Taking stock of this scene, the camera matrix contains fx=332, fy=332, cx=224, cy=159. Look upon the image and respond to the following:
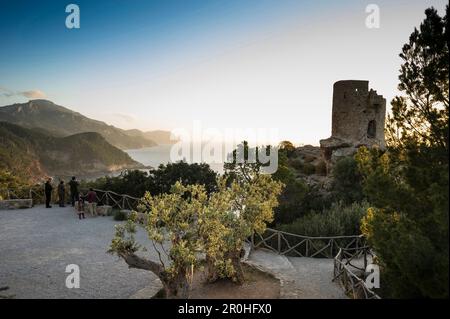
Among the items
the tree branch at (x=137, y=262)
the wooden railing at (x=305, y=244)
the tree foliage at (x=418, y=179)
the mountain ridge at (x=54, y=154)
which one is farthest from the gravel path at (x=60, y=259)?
the mountain ridge at (x=54, y=154)

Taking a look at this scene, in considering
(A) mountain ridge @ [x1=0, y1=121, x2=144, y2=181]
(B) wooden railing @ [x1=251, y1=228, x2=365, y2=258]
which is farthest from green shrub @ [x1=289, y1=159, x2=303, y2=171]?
(A) mountain ridge @ [x1=0, y1=121, x2=144, y2=181]

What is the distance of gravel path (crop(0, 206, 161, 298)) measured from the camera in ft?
28.5

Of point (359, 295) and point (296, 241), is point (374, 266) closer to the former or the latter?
point (359, 295)

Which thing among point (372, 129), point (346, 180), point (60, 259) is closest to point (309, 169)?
point (372, 129)

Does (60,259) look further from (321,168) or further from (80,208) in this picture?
(321,168)

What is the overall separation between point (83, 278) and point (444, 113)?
978 centimetres

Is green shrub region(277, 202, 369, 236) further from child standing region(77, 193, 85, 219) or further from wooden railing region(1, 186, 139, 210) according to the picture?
child standing region(77, 193, 85, 219)

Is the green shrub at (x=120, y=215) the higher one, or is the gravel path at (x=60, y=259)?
the green shrub at (x=120, y=215)

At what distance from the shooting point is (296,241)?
559 inches

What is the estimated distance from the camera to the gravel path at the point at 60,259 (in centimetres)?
867

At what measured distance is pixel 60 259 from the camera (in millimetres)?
10859

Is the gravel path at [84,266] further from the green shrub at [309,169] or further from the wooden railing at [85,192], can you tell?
the green shrub at [309,169]

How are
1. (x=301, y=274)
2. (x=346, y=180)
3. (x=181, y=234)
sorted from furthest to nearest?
(x=346, y=180) → (x=301, y=274) → (x=181, y=234)

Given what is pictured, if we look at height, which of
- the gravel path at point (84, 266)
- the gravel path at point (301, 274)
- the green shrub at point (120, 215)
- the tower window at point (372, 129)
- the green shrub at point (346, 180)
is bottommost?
the gravel path at point (301, 274)
